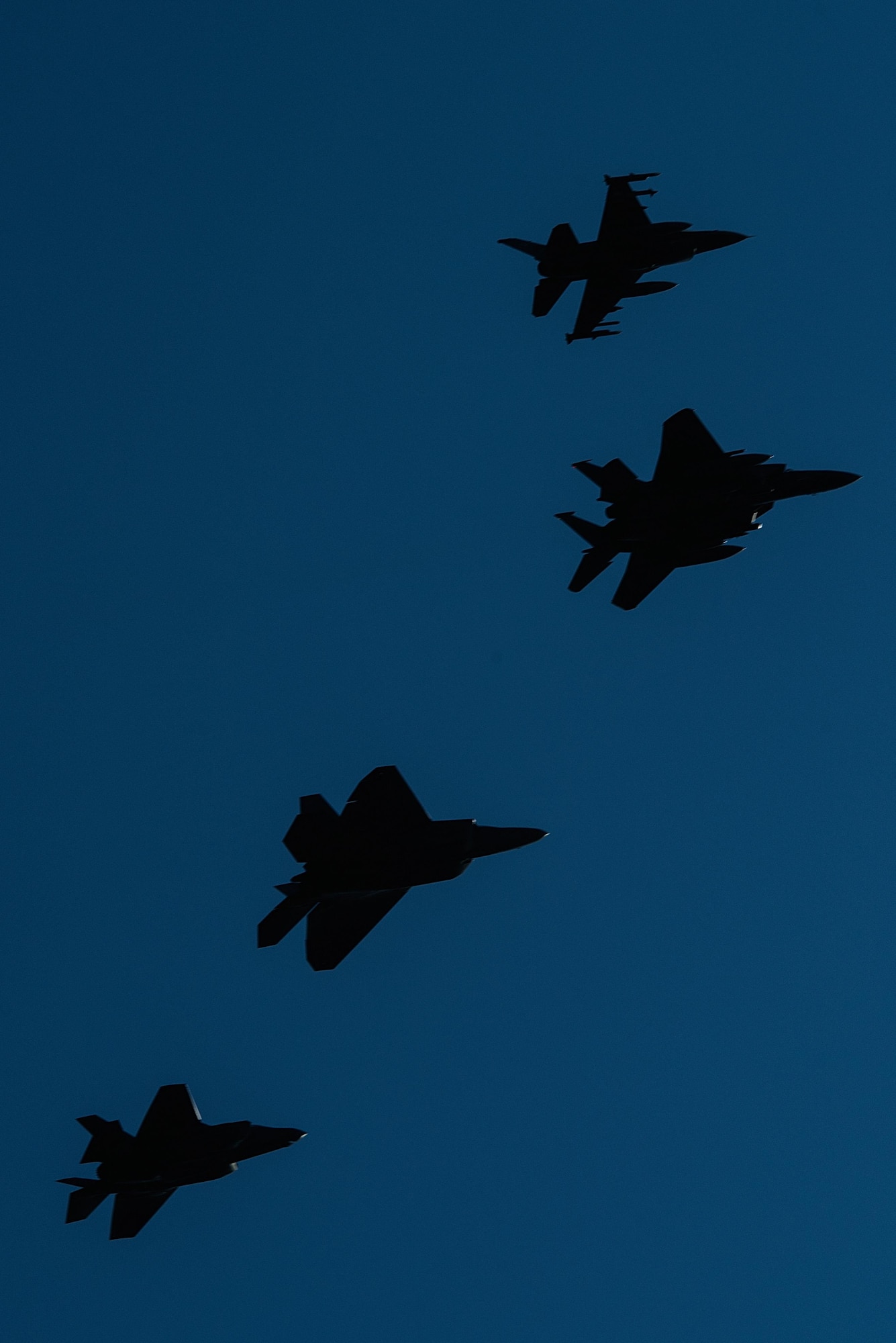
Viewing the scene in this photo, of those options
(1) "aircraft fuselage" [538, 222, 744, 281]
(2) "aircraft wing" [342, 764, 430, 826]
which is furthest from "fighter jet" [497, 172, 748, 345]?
(2) "aircraft wing" [342, 764, 430, 826]

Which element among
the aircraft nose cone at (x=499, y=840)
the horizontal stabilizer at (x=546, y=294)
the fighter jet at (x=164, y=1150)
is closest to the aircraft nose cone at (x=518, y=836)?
the aircraft nose cone at (x=499, y=840)

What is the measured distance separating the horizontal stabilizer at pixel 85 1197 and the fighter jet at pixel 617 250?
34846mm

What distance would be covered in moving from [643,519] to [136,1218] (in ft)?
91.9

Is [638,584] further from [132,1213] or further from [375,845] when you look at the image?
[132,1213]

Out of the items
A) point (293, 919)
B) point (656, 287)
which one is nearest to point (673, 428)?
point (656, 287)

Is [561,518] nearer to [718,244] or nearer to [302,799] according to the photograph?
[718,244]

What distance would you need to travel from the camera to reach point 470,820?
119ft

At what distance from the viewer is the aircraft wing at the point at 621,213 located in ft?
175

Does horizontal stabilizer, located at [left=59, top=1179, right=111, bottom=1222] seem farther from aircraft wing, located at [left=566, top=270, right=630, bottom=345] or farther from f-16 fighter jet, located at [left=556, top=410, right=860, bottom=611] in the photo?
aircraft wing, located at [left=566, top=270, right=630, bottom=345]

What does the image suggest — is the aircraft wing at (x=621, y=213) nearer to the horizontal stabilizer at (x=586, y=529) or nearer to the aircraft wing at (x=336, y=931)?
the horizontal stabilizer at (x=586, y=529)

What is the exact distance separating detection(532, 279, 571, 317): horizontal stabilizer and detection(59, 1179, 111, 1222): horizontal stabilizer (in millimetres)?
34836

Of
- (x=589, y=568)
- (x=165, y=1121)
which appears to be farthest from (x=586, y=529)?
(x=165, y=1121)

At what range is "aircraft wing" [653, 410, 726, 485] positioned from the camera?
156 feet

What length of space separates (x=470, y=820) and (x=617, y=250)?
26466 mm
